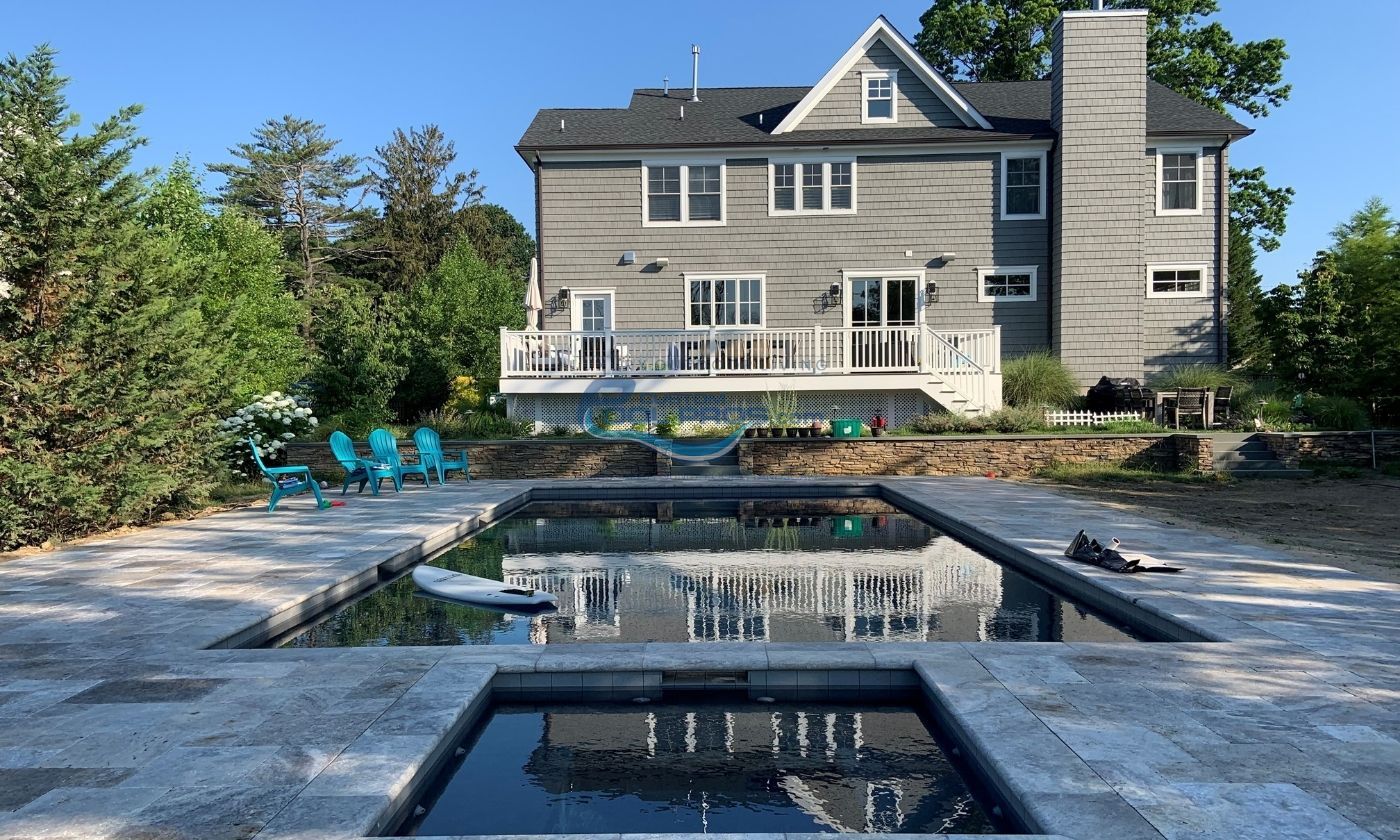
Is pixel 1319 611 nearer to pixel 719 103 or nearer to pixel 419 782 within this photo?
pixel 419 782

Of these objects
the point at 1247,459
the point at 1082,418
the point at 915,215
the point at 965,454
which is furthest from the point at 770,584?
the point at 915,215

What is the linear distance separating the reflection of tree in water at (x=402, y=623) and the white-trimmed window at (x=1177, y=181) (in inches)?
718

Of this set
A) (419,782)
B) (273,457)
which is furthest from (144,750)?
(273,457)

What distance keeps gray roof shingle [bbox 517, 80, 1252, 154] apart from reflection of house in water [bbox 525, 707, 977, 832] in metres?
16.6

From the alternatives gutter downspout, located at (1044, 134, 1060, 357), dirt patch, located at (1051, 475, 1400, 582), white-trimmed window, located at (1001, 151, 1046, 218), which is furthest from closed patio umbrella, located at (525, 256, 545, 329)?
gutter downspout, located at (1044, 134, 1060, 357)

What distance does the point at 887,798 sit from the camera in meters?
3.70

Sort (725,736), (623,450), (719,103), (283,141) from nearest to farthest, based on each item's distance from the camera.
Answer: (725,736)
(623,450)
(719,103)
(283,141)

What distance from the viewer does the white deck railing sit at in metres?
16.8

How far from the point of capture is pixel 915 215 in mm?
19781

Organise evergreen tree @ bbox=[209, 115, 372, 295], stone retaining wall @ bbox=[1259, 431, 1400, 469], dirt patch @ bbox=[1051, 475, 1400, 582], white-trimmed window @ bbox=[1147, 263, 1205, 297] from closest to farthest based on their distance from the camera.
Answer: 1. dirt patch @ bbox=[1051, 475, 1400, 582]
2. stone retaining wall @ bbox=[1259, 431, 1400, 469]
3. white-trimmed window @ bbox=[1147, 263, 1205, 297]
4. evergreen tree @ bbox=[209, 115, 372, 295]

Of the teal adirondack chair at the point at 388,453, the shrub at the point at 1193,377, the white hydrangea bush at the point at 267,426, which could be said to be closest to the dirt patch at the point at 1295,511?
the shrub at the point at 1193,377

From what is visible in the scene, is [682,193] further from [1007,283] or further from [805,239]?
[1007,283]

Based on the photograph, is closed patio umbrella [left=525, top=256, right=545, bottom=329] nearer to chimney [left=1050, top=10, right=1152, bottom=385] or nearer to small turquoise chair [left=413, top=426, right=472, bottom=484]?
small turquoise chair [left=413, top=426, right=472, bottom=484]

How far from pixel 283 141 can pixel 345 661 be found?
42.8 m
